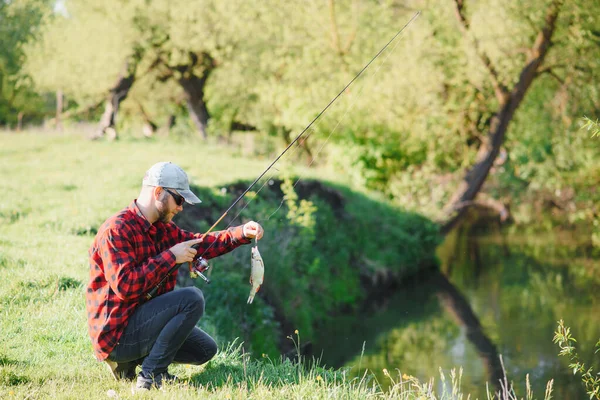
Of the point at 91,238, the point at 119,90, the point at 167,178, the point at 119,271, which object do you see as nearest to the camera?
the point at 119,271

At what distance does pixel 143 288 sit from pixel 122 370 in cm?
79

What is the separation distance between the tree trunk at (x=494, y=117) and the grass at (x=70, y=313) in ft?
21.6

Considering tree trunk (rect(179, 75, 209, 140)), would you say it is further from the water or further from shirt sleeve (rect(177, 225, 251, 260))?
shirt sleeve (rect(177, 225, 251, 260))

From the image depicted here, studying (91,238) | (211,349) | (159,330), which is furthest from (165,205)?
(91,238)

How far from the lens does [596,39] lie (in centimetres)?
1656

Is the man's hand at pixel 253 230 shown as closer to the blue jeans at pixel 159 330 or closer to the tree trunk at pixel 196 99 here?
the blue jeans at pixel 159 330

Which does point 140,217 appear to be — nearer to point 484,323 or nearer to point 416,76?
point 484,323

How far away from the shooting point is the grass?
472 cm

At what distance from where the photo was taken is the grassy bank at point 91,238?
4.94 m

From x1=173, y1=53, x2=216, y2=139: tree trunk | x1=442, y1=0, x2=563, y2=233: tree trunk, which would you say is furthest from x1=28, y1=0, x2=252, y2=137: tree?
x1=442, y1=0, x2=563, y2=233: tree trunk

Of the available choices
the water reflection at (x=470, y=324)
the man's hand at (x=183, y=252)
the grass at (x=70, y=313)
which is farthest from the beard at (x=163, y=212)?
the water reflection at (x=470, y=324)

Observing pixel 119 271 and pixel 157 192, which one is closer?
pixel 119 271

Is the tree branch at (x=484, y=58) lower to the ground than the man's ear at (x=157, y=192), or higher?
higher

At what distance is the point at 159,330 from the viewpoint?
4648 mm
